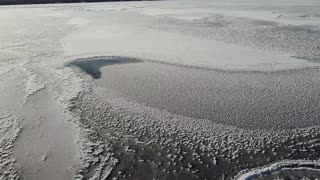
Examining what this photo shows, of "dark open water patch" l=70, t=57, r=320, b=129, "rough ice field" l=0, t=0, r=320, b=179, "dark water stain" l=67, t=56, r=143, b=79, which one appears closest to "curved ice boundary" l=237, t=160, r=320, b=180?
"rough ice field" l=0, t=0, r=320, b=179

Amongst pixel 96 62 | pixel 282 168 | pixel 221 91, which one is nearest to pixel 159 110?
pixel 221 91

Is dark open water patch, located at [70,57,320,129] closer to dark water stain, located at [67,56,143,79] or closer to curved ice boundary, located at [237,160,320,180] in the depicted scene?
dark water stain, located at [67,56,143,79]

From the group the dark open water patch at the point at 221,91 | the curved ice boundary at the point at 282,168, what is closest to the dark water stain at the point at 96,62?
the dark open water patch at the point at 221,91

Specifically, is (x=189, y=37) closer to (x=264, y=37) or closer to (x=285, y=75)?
(x=264, y=37)

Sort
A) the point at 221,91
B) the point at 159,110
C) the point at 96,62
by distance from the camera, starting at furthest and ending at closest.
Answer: the point at 96,62 < the point at 221,91 < the point at 159,110

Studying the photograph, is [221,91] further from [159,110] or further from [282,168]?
[282,168]

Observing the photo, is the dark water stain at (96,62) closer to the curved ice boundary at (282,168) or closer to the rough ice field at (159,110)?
the rough ice field at (159,110)

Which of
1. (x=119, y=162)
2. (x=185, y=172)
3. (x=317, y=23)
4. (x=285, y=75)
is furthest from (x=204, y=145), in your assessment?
(x=317, y=23)

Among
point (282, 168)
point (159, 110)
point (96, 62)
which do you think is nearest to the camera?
point (282, 168)
